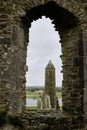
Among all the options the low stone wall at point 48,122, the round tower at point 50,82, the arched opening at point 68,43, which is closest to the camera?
the low stone wall at point 48,122

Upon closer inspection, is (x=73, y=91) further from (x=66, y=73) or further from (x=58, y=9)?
(x=58, y=9)

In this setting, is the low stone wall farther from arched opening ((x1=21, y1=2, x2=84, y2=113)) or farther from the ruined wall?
arched opening ((x1=21, y1=2, x2=84, y2=113))

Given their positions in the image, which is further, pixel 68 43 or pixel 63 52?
pixel 63 52

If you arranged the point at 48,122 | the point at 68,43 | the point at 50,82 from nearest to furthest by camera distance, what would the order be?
1. the point at 48,122
2. the point at 68,43
3. the point at 50,82

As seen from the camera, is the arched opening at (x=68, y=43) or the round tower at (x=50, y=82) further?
the round tower at (x=50, y=82)

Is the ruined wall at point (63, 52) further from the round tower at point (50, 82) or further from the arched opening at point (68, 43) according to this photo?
the round tower at point (50, 82)

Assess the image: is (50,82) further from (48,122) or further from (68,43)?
(48,122)

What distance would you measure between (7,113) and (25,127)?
0.66m

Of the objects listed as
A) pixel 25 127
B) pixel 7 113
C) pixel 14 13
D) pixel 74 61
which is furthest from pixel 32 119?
pixel 14 13

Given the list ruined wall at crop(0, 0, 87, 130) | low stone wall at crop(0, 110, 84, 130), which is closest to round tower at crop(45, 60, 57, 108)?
ruined wall at crop(0, 0, 87, 130)

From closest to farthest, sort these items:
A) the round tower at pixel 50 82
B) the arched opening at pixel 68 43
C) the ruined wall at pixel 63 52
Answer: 1. the ruined wall at pixel 63 52
2. the arched opening at pixel 68 43
3. the round tower at pixel 50 82

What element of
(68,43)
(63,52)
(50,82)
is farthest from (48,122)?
(50,82)

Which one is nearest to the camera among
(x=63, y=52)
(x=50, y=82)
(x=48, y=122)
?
(x=48, y=122)

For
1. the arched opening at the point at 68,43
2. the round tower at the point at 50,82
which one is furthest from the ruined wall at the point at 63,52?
the round tower at the point at 50,82
